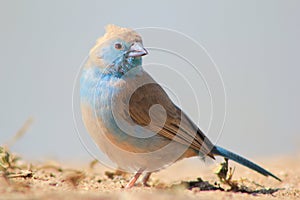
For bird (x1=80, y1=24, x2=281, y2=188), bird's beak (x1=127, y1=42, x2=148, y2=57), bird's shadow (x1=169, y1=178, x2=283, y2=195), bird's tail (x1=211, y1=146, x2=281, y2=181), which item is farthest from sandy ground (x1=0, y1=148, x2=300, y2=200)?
bird's beak (x1=127, y1=42, x2=148, y2=57)

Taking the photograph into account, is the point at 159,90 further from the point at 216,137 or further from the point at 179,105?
the point at 216,137

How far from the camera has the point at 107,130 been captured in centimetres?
498

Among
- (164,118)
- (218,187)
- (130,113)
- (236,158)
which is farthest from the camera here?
(236,158)

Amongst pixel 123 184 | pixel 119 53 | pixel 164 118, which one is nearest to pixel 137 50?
pixel 119 53

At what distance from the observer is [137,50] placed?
5285 mm

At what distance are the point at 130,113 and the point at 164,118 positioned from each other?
0.45m

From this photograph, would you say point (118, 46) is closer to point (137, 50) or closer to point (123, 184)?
point (137, 50)

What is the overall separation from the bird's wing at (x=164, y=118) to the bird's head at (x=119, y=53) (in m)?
0.31

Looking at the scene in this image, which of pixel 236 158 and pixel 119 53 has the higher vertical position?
pixel 119 53

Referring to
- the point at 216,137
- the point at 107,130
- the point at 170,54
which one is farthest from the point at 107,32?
the point at 216,137

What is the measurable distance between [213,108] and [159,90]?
0.66m

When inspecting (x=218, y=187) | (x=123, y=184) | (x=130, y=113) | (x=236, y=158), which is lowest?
(x=123, y=184)

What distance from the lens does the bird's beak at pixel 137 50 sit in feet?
17.2

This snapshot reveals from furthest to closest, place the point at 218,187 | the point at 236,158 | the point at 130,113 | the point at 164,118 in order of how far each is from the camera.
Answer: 1. the point at 236,158
2. the point at 164,118
3. the point at 218,187
4. the point at 130,113
